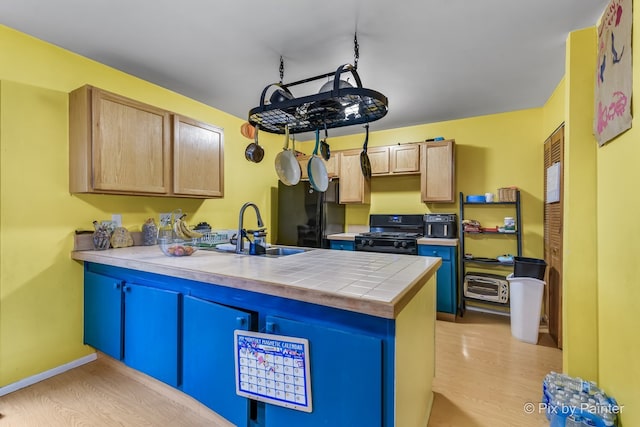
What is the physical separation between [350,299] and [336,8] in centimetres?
169

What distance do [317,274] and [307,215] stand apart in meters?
2.48

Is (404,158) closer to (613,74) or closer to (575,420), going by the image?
(613,74)

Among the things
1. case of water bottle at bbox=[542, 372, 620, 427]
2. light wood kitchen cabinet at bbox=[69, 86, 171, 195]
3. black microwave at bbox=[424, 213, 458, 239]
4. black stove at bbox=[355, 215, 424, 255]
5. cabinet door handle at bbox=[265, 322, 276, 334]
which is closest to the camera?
cabinet door handle at bbox=[265, 322, 276, 334]

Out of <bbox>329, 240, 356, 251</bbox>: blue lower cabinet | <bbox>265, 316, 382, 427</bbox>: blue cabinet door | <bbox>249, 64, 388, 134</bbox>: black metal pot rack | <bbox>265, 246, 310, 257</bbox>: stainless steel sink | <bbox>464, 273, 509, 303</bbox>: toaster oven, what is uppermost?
<bbox>249, 64, 388, 134</bbox>: black metal pot rack

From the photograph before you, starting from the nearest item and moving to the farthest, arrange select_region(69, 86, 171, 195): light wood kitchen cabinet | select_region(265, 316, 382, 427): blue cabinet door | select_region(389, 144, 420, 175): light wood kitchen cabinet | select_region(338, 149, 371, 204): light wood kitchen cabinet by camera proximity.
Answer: select_region(265, 316, 382, 427): blue cabinet door → select_region(69, 86, 171, 195): light wood kitchen cabinet → select_region(389, 144, 420, 175): light wood kitchen cabinet → select_region(338, 149, 371, 204): light wood kitchen cabinet

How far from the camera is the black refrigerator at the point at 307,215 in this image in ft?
12.5

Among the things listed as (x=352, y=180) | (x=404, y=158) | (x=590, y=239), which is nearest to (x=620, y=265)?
(x=590, y=239)

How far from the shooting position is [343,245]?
384cm

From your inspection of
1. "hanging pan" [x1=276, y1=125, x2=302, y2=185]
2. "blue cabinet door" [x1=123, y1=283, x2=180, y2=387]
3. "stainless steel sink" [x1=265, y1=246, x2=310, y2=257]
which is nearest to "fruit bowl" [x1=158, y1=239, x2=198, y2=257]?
"blue cabinet door" [x1=123, y1=283, x2=180, y2=387]

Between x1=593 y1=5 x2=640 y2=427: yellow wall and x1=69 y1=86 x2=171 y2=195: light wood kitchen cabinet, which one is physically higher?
x1=69 y1=86 x2=171 y2=195: light wood kitchen cabinet

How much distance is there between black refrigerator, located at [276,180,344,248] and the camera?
12.5 feet

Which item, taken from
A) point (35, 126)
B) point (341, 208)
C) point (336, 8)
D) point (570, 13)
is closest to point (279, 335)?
point (336, 8)

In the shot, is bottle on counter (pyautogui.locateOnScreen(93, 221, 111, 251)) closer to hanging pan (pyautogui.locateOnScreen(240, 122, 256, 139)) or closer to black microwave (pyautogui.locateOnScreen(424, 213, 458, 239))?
hanging pan (pyautogui.locateOnScreen(240, 122, 256, 139))

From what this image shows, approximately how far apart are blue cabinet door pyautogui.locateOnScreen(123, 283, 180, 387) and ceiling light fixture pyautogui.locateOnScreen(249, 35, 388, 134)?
47.2 inches
